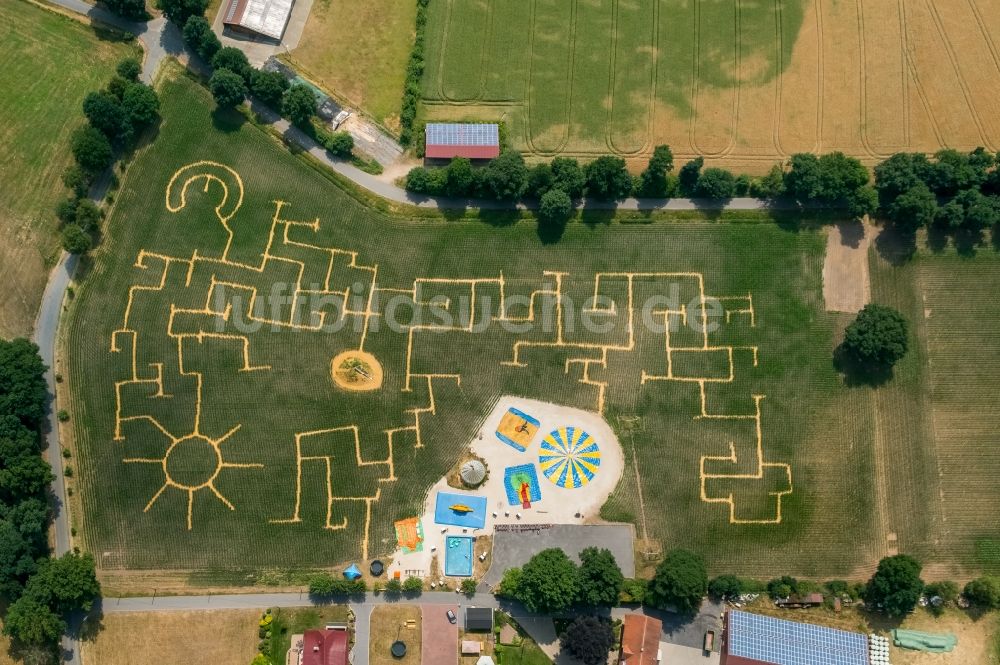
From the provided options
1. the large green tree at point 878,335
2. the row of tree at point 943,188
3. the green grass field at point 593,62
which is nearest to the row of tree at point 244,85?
the green grass field at point 593,62

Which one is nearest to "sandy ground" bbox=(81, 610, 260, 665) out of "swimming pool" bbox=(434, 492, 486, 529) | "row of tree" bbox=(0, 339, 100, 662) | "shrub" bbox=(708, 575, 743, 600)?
"row of tree" bbox=(0, 339, 100, 662)

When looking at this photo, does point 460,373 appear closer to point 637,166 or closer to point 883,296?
point 637,166

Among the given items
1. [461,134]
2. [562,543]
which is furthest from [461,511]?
[461,134]

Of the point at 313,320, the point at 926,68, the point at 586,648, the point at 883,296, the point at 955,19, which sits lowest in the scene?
the point at 586,648

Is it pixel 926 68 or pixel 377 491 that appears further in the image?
pixel 926 68

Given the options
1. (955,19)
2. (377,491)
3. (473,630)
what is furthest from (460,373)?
(955,19)

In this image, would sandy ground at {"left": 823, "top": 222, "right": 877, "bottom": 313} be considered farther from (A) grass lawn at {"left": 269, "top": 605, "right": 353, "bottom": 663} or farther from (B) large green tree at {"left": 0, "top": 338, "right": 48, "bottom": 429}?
(B) large green tree at {"left": 0, "top": 338, "right": 48, "bottom": 429}

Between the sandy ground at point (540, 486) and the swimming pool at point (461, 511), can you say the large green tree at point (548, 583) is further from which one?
the swimming pool at point (461, 511)
